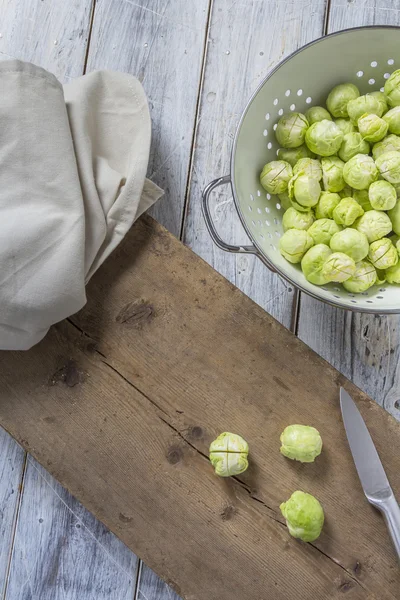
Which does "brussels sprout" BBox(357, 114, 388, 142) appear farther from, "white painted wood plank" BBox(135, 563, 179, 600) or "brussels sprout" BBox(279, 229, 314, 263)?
"white painted wood plank" BBox(135, 563, 179, 600)

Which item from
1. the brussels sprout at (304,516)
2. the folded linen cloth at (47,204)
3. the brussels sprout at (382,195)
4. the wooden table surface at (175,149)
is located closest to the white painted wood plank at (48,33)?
the wooden table surface at (175,149)

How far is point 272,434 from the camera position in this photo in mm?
1030

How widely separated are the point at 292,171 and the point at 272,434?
46cm

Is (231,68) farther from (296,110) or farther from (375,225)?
(375,225)

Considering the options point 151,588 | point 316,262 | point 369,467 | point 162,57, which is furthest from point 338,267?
point 151,588

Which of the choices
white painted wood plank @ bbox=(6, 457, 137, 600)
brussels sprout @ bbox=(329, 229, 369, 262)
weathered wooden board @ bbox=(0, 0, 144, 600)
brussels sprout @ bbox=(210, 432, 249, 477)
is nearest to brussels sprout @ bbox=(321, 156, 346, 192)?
brussels sprout @ bbox=(329, 229, 369, 262)

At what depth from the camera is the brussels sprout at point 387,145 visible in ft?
3.27

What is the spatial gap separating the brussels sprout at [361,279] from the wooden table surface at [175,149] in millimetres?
216

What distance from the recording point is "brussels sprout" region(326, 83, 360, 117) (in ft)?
3.39

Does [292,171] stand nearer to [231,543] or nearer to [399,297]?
[399,297]

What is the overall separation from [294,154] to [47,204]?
44cm

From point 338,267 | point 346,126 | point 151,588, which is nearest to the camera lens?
point 338,267

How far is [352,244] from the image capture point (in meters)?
0.94

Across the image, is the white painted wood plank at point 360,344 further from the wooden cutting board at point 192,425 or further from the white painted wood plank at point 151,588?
the white painted wood plank at point 151,588
